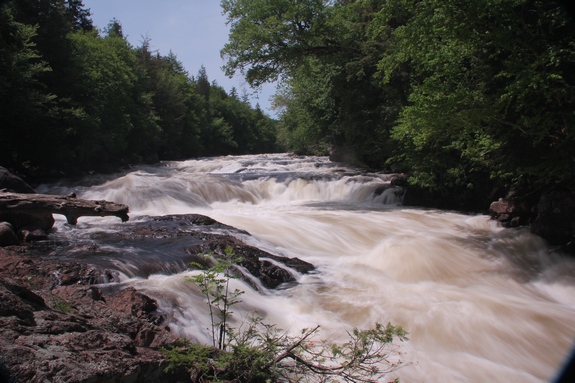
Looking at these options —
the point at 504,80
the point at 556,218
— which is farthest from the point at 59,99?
the point at 556,218

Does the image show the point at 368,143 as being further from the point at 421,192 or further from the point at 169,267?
the point at 169,267

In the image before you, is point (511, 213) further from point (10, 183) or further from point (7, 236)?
point (10, 183)

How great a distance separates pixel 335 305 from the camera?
17.9ft

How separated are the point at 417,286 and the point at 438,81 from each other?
18.0 ft

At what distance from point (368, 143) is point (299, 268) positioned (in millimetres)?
13698

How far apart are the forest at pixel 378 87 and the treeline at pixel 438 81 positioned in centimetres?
5

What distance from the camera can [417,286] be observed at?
6527 millimetres

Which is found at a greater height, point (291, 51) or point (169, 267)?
point (291, 51)

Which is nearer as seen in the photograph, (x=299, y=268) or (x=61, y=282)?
(x=61, y=282)

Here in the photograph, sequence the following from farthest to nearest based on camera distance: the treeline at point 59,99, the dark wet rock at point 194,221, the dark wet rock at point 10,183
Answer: the treeline at point 59,99
the dark wet rock at point 194,221
the dark wet rock at point 10,183

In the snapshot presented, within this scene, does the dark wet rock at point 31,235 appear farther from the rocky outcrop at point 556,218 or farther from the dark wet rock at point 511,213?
the dark wet rock at point 511,213

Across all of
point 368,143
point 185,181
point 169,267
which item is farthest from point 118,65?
point 169,267

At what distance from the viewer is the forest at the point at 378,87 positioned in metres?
7.03

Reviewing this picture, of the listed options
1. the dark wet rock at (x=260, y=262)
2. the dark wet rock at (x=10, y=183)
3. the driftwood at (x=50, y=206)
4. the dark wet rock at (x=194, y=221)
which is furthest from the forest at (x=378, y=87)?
the driftwood at (x=50, y=206)
